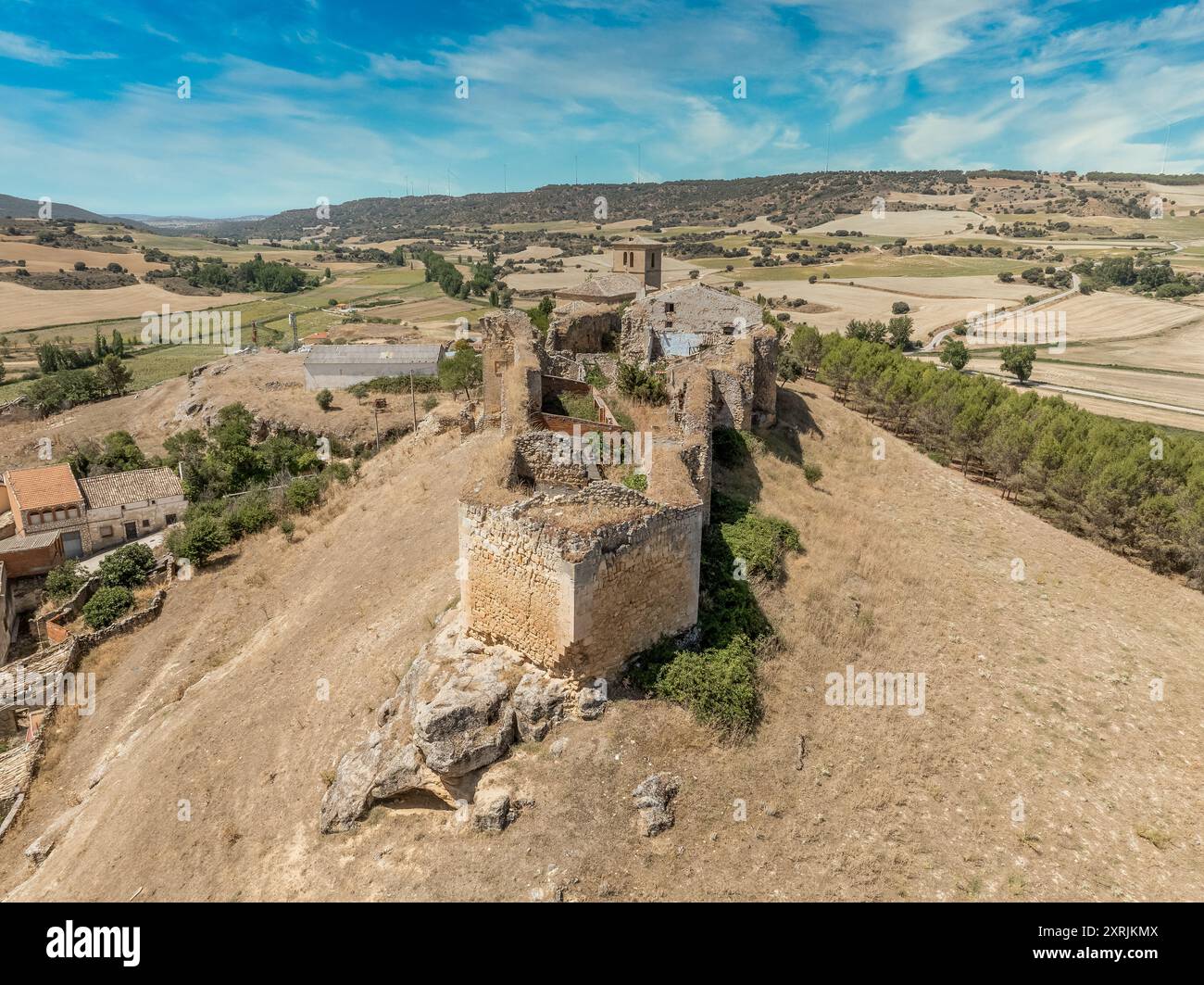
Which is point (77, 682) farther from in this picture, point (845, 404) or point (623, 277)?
point (845, 404)

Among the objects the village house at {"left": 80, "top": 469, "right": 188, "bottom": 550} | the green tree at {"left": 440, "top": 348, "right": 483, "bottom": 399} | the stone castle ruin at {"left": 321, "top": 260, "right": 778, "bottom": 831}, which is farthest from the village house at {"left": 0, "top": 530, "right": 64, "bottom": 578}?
the stone castle ruin at {"left": 321, "top": 260, "right": 778, "bottom": 831}

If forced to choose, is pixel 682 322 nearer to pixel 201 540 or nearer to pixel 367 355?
pixel 201 540

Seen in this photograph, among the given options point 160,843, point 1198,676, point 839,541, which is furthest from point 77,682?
point 1198,676

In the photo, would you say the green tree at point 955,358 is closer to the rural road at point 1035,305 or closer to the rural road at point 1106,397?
the rural road at point 1106,397

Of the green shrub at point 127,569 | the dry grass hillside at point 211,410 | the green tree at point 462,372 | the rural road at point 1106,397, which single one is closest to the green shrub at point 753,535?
the green shrub at point 127,569

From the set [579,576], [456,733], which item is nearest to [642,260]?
[579,576]
